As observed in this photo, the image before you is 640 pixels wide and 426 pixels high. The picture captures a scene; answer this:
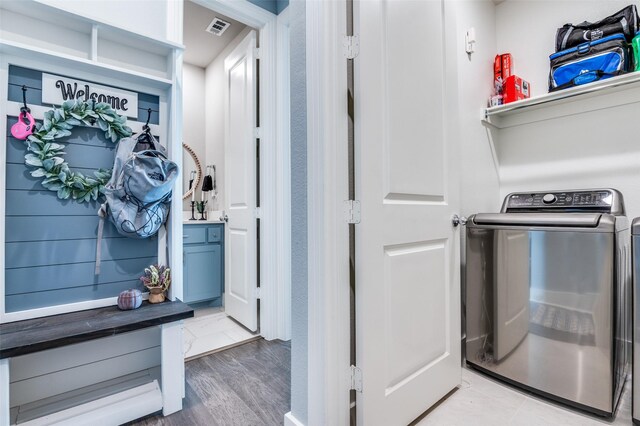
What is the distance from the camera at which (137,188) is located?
1.43 m

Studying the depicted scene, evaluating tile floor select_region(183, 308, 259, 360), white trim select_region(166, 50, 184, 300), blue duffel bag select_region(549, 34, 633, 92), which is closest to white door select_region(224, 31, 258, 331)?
tile floor select_region(183, 308, 259, 360)

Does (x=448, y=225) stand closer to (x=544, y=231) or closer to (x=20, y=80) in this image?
(x=544, y=231)

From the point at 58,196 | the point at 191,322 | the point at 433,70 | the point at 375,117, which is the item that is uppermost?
the point at 433,70

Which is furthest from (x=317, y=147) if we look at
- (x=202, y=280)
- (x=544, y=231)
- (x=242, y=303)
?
(x=202, y=280)

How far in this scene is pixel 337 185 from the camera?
115 centimetres

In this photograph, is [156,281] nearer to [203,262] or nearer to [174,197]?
[174,197]

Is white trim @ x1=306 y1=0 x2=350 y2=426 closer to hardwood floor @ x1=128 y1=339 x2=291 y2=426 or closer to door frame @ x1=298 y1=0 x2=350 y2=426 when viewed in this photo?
door frame @ x1=298 y1=0 x2=350 y2=426

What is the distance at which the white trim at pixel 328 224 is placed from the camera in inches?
44.8

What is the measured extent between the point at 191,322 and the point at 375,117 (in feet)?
8.07

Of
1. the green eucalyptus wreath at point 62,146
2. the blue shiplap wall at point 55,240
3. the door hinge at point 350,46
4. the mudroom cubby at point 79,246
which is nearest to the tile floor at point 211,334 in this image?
the mudroom cubby at point 79,246

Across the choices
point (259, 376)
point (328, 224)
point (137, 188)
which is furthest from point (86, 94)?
point (259, 376)

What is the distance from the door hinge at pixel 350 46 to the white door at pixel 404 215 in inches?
0.8

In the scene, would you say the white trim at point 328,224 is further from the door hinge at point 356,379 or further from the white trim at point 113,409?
the white trim at point 113,409

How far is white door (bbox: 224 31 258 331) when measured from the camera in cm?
246
